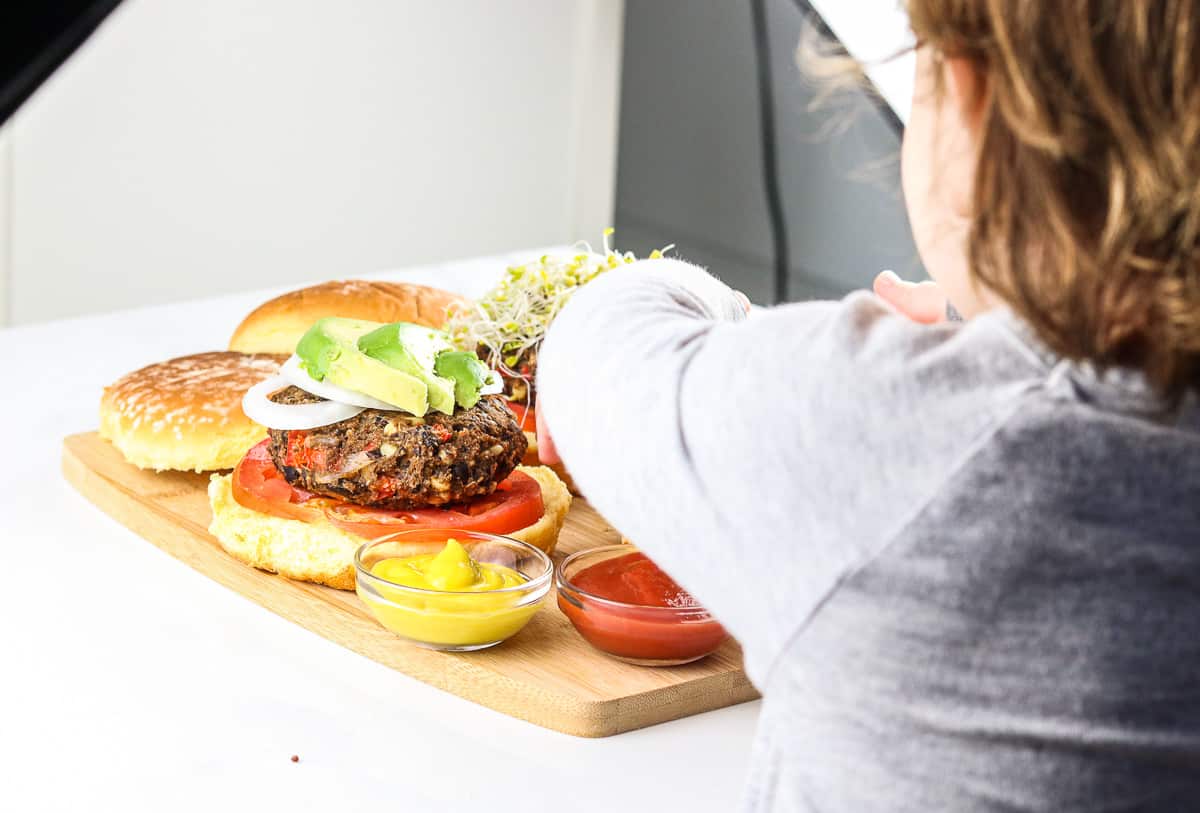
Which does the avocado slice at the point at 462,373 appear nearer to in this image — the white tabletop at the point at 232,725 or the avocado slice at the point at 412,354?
the avocado slice at the point at 412,354

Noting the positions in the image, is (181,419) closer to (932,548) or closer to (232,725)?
(232,725)

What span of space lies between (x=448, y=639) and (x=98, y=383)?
3.49 feet

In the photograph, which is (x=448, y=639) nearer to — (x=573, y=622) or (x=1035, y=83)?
(x=573, y=622)

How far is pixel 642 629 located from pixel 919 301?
408mm

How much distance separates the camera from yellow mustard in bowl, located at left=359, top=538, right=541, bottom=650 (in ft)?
4.15

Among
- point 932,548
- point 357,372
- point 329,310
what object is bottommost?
point 329,310

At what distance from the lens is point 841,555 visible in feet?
2.34

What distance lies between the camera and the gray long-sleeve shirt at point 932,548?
2.25ft

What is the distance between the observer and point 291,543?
1454mm

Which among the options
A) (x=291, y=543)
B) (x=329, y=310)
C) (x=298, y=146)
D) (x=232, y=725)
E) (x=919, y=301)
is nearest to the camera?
(x=919, y=301)

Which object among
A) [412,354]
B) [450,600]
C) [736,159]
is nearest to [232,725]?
[450,600]

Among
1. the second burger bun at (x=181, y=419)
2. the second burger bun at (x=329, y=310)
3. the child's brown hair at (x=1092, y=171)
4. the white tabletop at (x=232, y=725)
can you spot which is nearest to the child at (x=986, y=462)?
the child's brown hair at (x=1092, y=171)

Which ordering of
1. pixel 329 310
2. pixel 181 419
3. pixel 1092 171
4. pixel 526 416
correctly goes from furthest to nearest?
pixel 329 310
pixel 526 416
pixel 181 419
pixel 1092 171

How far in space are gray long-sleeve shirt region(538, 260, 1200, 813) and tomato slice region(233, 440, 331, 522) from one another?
80cm
